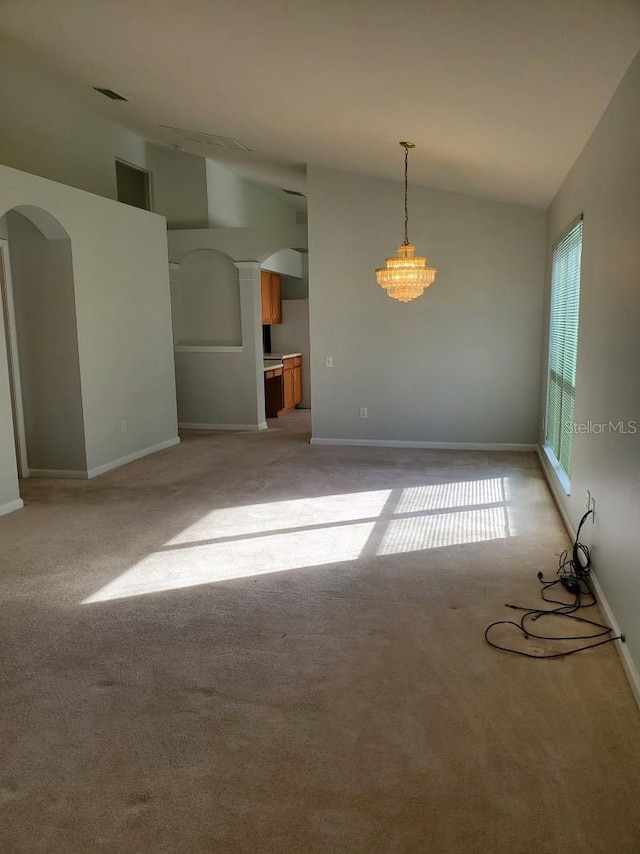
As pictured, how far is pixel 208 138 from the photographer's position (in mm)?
6125

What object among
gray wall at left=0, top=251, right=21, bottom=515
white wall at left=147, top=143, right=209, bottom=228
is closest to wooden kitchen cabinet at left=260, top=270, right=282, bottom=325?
white wall at left=147, top=143, right=209, bottom=228

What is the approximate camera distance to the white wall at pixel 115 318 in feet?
17.1

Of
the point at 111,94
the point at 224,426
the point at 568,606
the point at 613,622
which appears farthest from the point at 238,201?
the point at 613,622

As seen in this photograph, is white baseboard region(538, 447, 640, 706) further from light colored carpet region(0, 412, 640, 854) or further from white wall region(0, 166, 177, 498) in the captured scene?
white wall region(0, 166, 177, 498)

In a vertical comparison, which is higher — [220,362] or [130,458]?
[220,362]

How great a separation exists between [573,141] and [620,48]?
1366mm

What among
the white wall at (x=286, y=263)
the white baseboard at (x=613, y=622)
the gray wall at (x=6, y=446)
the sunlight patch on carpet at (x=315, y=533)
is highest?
the white wall at (x=286, y=263)

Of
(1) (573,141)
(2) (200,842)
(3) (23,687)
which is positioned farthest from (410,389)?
(2) (200,842)

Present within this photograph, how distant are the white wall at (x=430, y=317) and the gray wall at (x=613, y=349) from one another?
252 centimetres

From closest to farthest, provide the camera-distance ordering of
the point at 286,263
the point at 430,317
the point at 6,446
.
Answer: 1. the point at 6,446
2. the point at 430,317
3. the point at 286,263

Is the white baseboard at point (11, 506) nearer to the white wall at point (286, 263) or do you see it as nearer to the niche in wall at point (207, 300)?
the niche in wall at point (207, 300)

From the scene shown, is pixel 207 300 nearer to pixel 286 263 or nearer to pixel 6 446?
pixel 286 263

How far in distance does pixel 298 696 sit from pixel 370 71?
2.98 meters

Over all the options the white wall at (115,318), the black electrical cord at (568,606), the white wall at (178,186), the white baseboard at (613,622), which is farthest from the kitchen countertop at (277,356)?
the black electrical cord at (568,606)
